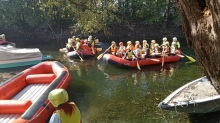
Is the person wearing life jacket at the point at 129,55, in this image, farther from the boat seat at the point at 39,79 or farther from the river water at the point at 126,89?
the boat seat at the point at 39,79

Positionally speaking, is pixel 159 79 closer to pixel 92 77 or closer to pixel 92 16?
pixel 92 77

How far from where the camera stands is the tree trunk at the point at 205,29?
1308mm

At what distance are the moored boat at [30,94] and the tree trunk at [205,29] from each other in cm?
399

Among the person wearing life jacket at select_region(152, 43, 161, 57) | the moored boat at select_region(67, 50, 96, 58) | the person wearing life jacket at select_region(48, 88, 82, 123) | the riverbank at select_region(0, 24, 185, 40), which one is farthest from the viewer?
the riverbank at select_region(0, 24, 185, 40)

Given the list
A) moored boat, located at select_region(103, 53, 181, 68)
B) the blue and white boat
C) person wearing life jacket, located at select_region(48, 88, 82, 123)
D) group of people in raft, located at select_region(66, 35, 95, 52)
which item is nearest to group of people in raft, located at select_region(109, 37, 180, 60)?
moored boat, located at select_region(103, 53, 181, 68)

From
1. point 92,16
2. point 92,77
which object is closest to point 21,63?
point 92,77

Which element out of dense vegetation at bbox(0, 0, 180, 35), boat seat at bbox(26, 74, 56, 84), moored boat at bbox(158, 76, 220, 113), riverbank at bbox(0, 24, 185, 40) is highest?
dense vegetation at bbox(0, 0, 180, 35)

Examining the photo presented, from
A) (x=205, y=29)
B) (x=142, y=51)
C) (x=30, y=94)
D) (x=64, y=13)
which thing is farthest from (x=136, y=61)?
(x=64, y=13)

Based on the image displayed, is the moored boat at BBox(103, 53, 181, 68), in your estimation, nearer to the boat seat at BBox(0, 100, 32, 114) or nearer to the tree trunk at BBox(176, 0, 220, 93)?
the boat seat at BBox(0, 100, 32, 114)

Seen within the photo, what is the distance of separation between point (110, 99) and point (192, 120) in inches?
106

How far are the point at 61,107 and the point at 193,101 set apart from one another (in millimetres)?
3932

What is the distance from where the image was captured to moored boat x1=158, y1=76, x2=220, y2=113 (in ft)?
19.1

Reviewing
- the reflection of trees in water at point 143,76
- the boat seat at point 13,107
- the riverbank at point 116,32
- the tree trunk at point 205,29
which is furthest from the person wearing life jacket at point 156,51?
the tree trunk at point 205,29

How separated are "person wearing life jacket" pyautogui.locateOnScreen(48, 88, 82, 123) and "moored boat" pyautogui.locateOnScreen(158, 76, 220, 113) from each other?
11.2 feet
